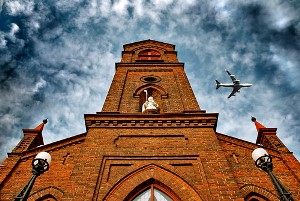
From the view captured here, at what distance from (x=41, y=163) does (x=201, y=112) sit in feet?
21.9

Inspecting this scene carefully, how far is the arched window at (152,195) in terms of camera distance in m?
7.76

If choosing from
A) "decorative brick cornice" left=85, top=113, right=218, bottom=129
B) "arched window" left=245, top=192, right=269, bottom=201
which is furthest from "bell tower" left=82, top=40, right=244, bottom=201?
"arched window" left=245, top=192, right=269, bottom=201

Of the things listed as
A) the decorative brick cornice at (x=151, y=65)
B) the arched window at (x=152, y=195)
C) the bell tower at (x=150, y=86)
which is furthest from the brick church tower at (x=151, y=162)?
the decorative brick cornice at (x=151, y=65)

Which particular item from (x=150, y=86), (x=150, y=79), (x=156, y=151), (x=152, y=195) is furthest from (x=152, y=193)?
(x=150, y=79)

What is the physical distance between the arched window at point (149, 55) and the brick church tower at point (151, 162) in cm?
730

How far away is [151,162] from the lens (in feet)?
28.1

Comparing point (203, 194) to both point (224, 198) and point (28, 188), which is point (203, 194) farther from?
point (28, 188)

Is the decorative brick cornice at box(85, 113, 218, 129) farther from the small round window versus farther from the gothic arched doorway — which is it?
the small round window

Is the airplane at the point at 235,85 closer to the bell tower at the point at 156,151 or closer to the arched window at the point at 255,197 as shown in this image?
the bell tower at the point at 156,151

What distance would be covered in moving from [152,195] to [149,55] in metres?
13.2

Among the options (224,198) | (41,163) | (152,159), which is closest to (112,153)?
(152,159)

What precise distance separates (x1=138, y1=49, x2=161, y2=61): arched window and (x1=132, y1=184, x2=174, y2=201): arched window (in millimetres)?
12142

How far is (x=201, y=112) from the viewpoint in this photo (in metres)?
11.0

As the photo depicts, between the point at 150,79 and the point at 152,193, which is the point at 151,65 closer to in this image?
the point at 150,79
